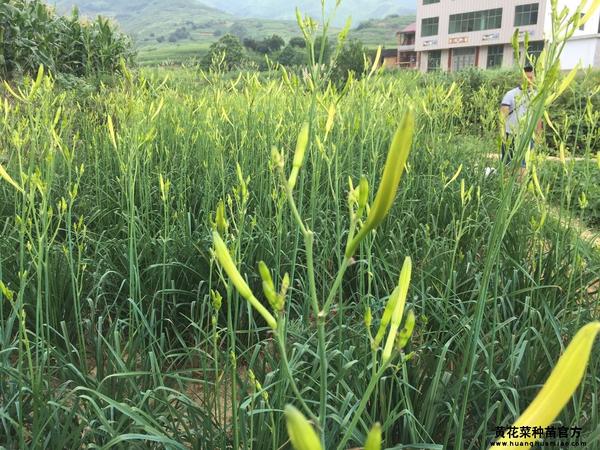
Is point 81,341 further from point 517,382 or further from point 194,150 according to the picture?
point 194,150

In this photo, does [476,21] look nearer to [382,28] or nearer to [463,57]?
[463,57]

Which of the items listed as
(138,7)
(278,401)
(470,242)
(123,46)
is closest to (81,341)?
(278,401)

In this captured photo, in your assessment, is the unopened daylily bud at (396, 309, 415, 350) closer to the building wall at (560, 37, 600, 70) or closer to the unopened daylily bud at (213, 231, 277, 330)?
the unopened daylily bud at (213, 231, 277, 330)

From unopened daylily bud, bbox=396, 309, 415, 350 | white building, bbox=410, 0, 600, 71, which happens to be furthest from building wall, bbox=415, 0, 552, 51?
unopened daylily bud, bbox=396, 309, 415, 350

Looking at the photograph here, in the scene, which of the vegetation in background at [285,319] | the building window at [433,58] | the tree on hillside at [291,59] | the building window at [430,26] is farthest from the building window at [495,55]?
the vegetation in background at [285,319]

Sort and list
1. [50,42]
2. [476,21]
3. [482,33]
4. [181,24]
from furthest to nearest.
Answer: [181,24], [476,21], [482,33], [50,42]

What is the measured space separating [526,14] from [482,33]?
398cm

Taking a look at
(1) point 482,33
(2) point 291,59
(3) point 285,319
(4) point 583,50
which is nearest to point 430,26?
(1) point 482,33

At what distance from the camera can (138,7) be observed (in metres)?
198

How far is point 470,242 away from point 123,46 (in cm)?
903

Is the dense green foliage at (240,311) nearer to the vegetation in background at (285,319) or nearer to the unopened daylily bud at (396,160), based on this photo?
the vegetation in background at (285,319)

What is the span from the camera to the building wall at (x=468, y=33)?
3544cm

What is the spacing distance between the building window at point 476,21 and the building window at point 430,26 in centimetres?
186

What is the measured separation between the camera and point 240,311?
2143mm
